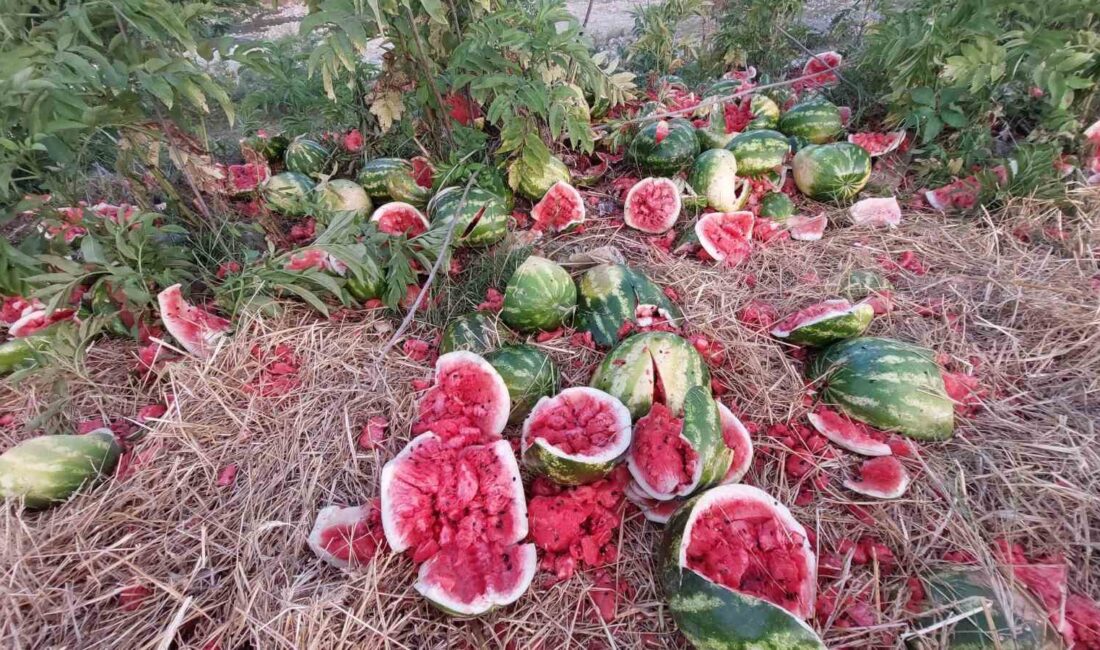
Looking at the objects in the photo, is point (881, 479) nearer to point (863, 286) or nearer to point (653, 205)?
point (863, 286)

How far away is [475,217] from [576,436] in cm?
165

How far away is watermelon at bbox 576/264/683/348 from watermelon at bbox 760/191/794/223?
132 centimetres

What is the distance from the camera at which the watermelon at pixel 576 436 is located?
1.83 m

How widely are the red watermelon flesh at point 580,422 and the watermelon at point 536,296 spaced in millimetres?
530

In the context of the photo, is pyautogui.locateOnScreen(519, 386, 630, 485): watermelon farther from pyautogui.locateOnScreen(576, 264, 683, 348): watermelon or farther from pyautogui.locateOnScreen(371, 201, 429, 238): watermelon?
pyautogui.locateOnScreen(371, 201, 429, 238): watermelon

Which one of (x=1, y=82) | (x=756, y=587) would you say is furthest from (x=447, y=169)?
(x=756, y=587)

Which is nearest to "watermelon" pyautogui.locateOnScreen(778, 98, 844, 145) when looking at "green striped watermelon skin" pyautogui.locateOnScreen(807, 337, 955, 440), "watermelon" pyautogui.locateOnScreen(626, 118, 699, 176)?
"watermelon" pyautogui.locateOnScreen(626, 118, 699, 176)

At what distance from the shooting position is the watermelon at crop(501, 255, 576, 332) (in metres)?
2.51

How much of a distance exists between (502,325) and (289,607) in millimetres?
1441

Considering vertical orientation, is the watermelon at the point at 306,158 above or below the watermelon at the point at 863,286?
above

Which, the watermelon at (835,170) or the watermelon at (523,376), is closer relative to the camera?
the watermelon at (523,376)

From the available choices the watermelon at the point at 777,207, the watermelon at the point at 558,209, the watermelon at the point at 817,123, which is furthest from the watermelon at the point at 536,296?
the watermelon at the point at 817,123

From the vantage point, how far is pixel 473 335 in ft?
8.25

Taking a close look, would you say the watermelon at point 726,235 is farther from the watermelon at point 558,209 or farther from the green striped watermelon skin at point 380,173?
the green striped watermelon skin at point 380,173
